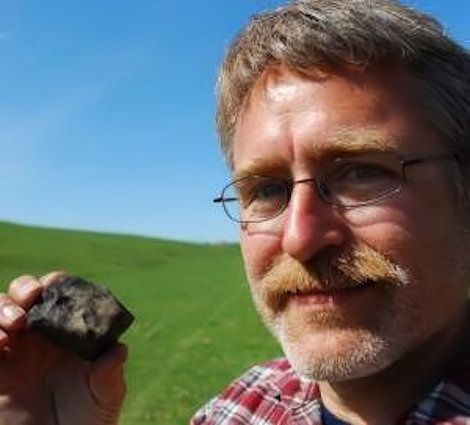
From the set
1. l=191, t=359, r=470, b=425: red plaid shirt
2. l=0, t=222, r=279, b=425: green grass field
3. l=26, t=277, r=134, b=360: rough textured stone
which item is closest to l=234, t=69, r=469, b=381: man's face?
l=191, t=359, r=470, b=425: red plaid shirt

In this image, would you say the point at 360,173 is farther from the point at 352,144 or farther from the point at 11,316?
the point at 11,316

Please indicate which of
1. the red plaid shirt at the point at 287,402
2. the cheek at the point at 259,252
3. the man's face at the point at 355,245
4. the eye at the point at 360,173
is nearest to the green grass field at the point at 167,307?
the red plaid shirt at the point at 287,402

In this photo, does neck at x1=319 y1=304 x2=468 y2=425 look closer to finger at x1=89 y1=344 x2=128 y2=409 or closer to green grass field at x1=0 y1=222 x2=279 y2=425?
finger at x1=89 y1=344 x2=128 y2=409

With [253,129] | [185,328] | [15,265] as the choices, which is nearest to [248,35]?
[253,129]

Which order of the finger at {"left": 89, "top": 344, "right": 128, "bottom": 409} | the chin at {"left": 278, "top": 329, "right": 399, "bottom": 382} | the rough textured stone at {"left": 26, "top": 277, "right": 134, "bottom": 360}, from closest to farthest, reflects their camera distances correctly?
the chin at {"left": 278, "top": 329, "right": 399, "bottom": 382}
the rough textured stone at {"left": 26, "top": 277, "right": 134, "bottom": 360}
the finger at {"left": 89, "top": 344, "right": 128, "bottom": 409}

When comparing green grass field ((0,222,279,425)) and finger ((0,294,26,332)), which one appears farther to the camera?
green grass field ((0,222,279,425))

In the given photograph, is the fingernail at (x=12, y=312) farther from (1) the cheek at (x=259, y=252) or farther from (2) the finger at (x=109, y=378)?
(1) the cheek at (x=259, y=252)

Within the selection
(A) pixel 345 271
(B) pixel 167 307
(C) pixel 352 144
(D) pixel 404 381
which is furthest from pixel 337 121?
(B) pixel 167 307

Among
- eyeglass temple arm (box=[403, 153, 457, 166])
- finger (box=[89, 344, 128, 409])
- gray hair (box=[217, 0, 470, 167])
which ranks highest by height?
gray hair (box=[217, 0, 470, 167])

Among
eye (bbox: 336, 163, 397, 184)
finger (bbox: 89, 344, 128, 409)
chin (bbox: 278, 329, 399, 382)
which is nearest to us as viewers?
chin (bbox: 278, 329, 399, 382)
